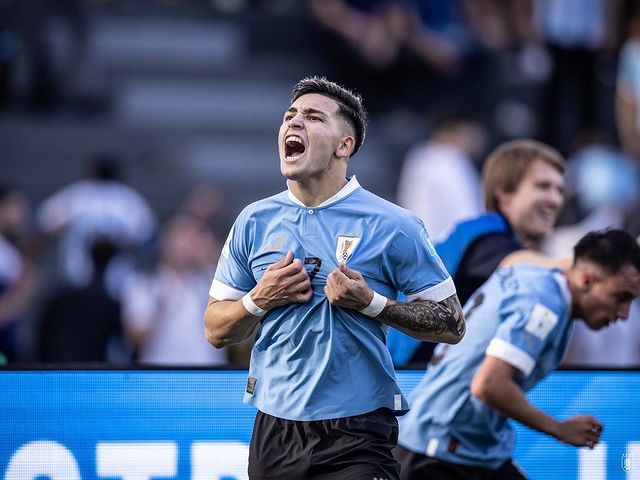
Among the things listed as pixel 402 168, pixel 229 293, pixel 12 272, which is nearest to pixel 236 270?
pixel 229 293

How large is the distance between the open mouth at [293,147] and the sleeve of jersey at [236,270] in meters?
0.30

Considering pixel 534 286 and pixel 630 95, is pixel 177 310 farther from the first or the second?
pixel 534 286

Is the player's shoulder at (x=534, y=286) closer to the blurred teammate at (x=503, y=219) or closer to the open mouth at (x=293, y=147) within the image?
the blurred teammate at (x=503, y=219)

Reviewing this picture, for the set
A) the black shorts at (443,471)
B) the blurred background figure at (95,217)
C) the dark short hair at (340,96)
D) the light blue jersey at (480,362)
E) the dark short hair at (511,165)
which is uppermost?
the blurred background figure at (95,217)

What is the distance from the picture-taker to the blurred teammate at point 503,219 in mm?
6090

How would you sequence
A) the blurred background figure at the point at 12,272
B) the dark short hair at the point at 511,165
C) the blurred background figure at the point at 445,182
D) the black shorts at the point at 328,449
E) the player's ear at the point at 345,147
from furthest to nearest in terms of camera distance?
the blurred background figure at the point at 445,182 < the blurred background figure at the point at 12,272 < the dark short hair at the point at 511,165 < the player's ear at the point at 345,147 < the black shorts at the point at 328,449

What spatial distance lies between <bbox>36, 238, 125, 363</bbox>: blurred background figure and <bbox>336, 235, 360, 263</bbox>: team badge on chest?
5.80m

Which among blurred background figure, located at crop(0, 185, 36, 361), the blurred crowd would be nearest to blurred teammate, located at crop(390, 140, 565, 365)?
the blurred crowd

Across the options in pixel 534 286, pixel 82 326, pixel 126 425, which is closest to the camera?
pixel 534 286

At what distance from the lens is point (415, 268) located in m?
4.41

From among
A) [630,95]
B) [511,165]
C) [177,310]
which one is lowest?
[177,310]

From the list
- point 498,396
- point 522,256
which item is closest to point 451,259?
point 522,256

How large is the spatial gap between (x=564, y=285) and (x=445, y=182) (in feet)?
18.3

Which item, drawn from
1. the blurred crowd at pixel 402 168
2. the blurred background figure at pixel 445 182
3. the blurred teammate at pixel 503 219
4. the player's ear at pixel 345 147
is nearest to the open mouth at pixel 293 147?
the player's ear at pixel 345 147
